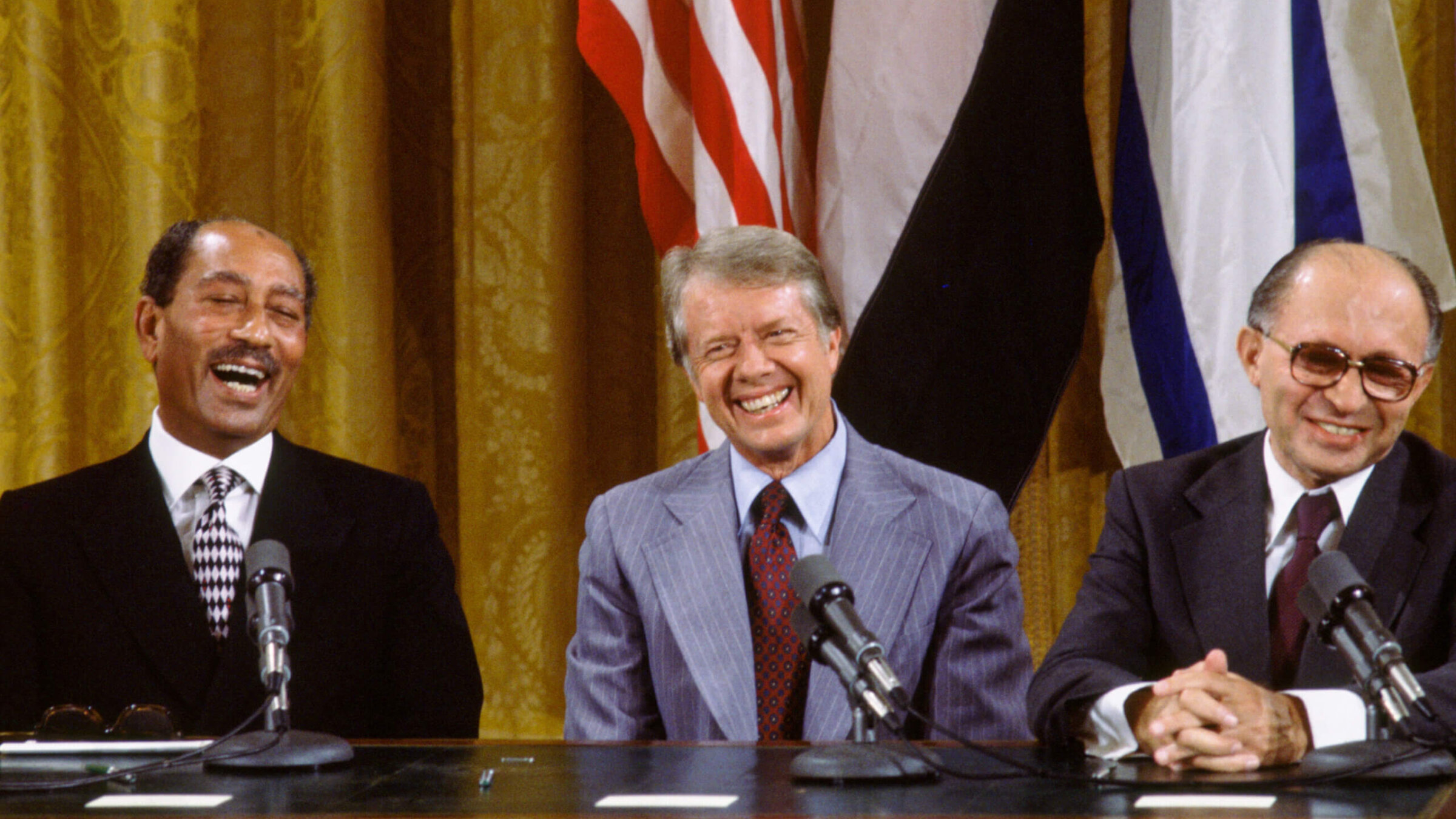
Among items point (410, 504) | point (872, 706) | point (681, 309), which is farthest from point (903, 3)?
point (872, 706)

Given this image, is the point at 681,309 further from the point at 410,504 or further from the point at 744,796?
the point at 744,796

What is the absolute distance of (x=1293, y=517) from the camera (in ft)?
7.54

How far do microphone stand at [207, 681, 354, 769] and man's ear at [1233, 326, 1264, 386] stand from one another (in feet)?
4.56

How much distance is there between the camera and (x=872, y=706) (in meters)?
1.57

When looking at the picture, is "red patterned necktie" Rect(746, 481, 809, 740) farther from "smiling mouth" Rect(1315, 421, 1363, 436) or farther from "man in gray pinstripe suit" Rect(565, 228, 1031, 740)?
"smiling mouth" Rect(1315, 421, 1363, 436)

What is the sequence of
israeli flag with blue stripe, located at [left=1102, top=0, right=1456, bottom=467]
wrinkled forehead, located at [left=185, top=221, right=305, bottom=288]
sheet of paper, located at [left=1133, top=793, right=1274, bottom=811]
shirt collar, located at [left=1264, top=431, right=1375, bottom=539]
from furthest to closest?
israeli flag with blue stripe, located at [left=1102, top=0, right=1456, bottom=467]
wrinkled forehead, located at [left=185, top=221, right=305, bottom=288]
shirt collar, located at [left=1264, top=431, right=1375, bottom=539]
sheet of paper, located at [left=1133, top=793, right=1274, bottom=811]

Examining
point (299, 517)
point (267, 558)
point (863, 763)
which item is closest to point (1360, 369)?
point (863, 763)

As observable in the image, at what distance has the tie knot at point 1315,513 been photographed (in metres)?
2.27

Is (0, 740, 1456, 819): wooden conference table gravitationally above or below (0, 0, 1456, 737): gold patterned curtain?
below

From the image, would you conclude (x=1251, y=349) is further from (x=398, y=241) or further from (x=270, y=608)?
(x=398, y=241)

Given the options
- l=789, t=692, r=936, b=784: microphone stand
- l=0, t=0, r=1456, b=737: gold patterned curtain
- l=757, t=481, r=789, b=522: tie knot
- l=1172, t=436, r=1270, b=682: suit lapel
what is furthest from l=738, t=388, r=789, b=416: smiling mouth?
l=0, t=0, r=1456, b=737: gold patterned curtain

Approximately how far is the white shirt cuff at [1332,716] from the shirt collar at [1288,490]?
0.40 metres

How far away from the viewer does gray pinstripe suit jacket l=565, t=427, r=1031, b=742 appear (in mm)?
2311

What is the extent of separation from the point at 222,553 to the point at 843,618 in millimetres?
1292
